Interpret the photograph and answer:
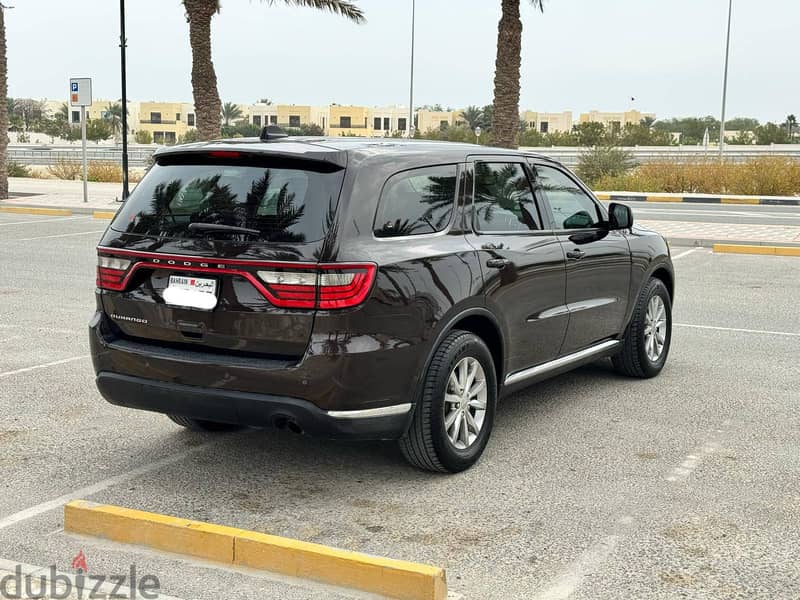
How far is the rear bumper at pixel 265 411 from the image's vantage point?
4859 millimetres

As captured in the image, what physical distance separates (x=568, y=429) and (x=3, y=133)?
2330 cm

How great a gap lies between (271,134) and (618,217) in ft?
8.60

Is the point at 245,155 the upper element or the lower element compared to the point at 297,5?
lower

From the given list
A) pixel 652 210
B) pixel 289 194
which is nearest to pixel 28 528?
pixel 289 194

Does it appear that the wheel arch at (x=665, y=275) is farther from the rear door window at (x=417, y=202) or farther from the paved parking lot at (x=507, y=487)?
the rear door window at (x=417, y=202)

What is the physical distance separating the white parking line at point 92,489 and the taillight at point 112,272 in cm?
100

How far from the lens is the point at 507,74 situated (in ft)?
81.0

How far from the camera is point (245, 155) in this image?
17.2 ft

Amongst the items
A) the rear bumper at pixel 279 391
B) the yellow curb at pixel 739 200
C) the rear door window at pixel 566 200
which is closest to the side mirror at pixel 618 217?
the rear door window at pixel 566 200

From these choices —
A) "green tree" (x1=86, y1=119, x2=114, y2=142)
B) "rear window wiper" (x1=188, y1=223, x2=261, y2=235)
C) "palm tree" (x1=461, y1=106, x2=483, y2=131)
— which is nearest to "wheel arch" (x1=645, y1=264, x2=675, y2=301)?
"rear window wiper" (x1=188, y1=223, x2=261, y2=235)

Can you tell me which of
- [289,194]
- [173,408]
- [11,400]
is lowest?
[11,400]

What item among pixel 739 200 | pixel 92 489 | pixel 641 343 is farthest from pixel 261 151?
pixel 739 200

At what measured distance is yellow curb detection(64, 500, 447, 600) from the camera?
3.93 m

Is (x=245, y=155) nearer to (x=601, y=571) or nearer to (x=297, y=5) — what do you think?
(x=601, y=571)
